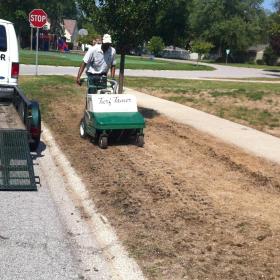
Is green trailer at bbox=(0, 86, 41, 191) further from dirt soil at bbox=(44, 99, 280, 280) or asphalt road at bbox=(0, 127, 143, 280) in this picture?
dirt soil at bbox=(44, 99, 280, 280)

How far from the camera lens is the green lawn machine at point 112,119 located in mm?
8984

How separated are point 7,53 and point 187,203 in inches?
209

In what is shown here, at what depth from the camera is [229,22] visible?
79.3 metres

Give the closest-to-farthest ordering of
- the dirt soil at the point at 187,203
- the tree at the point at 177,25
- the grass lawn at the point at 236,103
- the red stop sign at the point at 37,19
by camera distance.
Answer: the dirt soil at the point at 187,203 < the grass lawn at the point at 236,103 < the red stop sign at the point at 37,19 < the tree at the point at 177,25

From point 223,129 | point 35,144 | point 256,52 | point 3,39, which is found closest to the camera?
point 35,144

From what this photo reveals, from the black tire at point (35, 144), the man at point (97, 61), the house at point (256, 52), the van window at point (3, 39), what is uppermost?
the van window at point (3, 39)

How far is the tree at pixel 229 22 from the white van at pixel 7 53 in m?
72.2

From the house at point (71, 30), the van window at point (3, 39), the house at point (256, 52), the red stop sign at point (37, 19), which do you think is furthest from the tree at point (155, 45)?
the van window at point (3, 39)

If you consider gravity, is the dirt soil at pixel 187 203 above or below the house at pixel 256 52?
above

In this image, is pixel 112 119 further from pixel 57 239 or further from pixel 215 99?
pixel 215 99

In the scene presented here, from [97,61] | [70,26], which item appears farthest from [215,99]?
[70,26]

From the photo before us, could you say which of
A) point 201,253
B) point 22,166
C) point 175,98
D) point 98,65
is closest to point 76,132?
point 98,65

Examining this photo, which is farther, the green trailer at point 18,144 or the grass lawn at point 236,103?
the grass lawn at point 236,103

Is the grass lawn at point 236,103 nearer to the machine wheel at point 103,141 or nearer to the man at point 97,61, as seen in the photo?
the man at point 97,61
